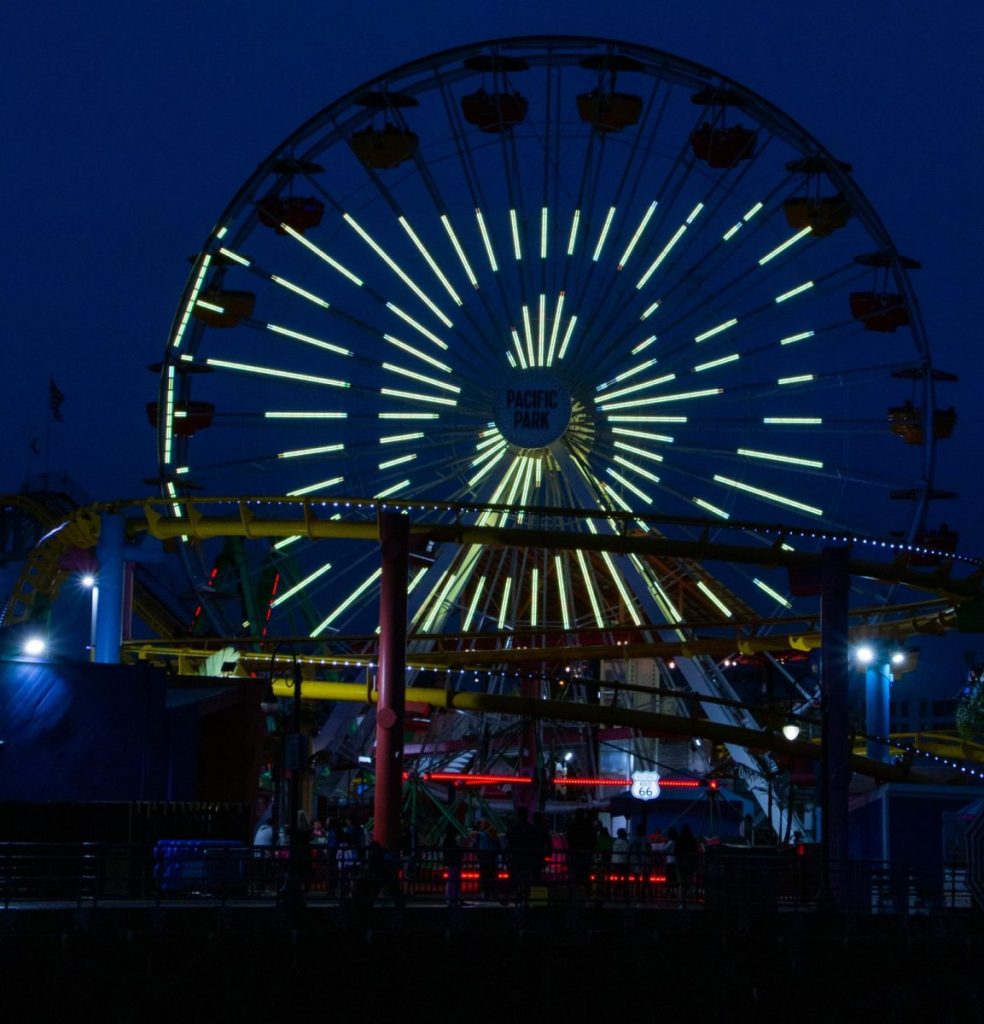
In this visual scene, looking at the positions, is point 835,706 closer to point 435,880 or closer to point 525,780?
point 435,880

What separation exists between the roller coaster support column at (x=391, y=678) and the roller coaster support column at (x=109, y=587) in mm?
7467

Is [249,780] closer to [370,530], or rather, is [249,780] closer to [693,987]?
[370,530]

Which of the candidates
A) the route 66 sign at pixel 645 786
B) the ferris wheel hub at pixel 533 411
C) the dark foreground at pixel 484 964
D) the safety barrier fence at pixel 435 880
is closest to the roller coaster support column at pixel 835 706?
the safety barrier fence at pixel 435 880

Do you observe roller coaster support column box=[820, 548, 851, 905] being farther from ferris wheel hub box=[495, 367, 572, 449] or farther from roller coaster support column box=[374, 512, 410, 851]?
ferris wheel hub box=[495, 367, 572, 449]

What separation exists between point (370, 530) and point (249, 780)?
5.86 meters

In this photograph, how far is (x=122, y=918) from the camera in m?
24.0

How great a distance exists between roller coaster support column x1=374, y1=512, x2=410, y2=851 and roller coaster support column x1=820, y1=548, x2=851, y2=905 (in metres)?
7.86

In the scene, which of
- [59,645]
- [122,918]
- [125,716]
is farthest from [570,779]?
[122,918]

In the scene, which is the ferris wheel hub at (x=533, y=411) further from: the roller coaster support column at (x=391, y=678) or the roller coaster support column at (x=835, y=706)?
the roller coaster support column at (x=835, y=706)

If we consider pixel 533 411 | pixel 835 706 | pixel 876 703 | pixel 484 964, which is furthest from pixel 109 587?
pixel 876 703

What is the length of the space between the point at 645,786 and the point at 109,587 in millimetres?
19131

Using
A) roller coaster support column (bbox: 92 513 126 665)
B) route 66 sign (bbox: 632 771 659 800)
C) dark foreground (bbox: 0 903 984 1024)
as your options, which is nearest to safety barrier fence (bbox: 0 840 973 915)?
dark foreground (bbox: 0 903 984 1024)

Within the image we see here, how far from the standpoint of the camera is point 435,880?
2703 centimetres

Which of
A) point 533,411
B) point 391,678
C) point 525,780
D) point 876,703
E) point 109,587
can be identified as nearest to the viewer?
point 391,678
